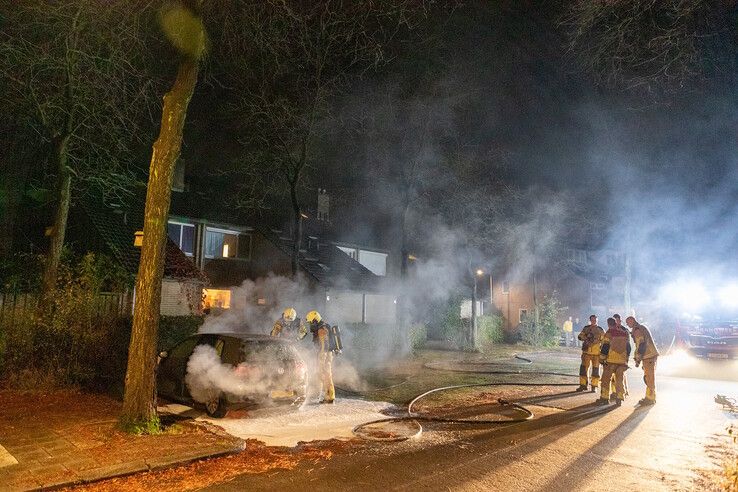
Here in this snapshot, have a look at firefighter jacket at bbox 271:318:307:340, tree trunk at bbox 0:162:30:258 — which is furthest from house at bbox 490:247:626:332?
tree trunk at bbox 0:162:30:258

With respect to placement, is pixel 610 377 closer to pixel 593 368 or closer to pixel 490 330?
pixel 593 368

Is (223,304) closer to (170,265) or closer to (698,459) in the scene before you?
(170,265)

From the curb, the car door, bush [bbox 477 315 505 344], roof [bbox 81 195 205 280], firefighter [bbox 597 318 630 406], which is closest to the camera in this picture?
the curb

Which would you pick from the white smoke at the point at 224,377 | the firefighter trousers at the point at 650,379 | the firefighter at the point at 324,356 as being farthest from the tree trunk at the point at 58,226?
the firefighter trousers at the point at 650,379

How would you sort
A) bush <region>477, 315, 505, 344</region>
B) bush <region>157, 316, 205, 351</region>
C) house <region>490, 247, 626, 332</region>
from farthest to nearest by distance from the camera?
house <region>490, 247, 626, 332</region> → bush <region>477, 315, 505, 344</region> → bush <region>157, 316, 205, 351</region>

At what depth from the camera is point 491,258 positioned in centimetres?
3017

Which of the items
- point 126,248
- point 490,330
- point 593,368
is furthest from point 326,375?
point 490,330

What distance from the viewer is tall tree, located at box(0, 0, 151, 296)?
8.98 m

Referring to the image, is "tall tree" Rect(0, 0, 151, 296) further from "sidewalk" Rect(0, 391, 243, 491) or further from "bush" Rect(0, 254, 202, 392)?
"sidewalk" Rect(0, 391, 243, 491)

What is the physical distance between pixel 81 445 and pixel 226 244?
1550cm

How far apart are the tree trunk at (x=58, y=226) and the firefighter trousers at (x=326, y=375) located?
5.79 metres

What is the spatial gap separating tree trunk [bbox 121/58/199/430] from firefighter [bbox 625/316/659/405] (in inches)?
373

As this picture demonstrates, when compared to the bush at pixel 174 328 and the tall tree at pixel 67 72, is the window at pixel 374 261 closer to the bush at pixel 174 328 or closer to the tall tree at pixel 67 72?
the bush at pixel 174 328

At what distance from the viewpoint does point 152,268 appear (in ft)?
21.8
